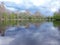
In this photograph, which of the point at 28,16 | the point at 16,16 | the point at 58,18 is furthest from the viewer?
the point at 28,16

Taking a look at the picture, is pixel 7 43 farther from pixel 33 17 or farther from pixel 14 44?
pixel 33 17

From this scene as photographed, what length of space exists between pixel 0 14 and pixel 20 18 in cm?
620

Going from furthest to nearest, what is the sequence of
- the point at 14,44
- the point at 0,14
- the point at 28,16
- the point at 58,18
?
the point at 28,16 → the point at 58,18 → the point at 0,14 → the point at 14,44

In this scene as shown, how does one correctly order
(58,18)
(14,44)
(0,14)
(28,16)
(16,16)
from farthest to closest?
(28,16)
(16,16)
(58,18)
(0,14)
(14,44)

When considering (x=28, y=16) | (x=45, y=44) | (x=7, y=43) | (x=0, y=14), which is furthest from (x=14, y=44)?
(x=28, y=16)

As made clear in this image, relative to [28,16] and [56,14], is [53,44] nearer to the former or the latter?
[56,14]

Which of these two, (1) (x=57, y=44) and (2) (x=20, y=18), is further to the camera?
(2) (x=20, y=18)

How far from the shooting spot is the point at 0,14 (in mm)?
27734

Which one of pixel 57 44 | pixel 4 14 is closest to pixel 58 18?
pixel 4 14

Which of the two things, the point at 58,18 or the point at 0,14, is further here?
the point at 58,18

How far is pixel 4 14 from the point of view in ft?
94.3

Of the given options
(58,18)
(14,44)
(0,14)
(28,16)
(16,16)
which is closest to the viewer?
(14,44)

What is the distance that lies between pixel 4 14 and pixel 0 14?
1.13 m

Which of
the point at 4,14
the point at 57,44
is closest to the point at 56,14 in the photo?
the point at 4,14
